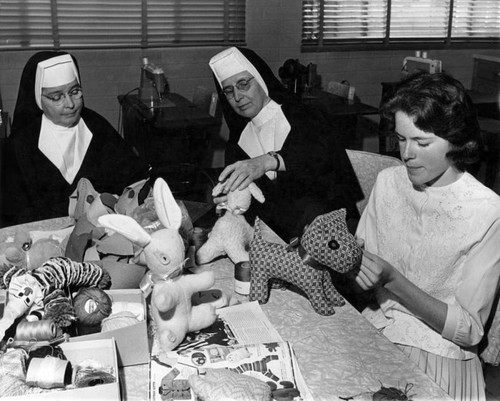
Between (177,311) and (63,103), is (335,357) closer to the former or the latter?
(177,311)

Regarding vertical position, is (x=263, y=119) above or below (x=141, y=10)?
below

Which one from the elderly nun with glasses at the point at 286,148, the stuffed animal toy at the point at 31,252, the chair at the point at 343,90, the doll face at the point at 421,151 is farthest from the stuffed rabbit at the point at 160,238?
the chair at the point at 343,90

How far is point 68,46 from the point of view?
4.00m

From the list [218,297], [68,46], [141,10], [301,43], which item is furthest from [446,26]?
[218,297]

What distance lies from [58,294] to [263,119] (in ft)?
3.81

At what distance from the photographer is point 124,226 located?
1033mm

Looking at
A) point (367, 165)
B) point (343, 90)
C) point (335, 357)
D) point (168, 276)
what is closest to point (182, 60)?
point (343, 90)

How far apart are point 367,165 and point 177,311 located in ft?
3.35

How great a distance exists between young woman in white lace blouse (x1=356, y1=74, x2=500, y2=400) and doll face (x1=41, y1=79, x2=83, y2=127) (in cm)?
115

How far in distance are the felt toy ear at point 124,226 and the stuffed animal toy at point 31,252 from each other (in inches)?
14.2

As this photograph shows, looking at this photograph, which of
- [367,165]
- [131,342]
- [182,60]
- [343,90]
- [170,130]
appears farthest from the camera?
[182,60]

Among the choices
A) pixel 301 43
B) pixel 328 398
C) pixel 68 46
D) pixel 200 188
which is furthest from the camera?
pixel 301 43

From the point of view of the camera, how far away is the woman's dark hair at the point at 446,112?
125 cm

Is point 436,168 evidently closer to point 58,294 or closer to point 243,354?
point 243,354
